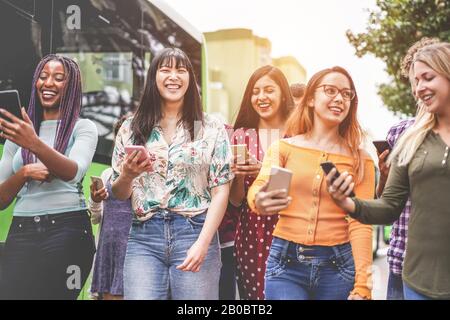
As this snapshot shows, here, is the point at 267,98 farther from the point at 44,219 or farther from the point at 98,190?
the point at 44,219

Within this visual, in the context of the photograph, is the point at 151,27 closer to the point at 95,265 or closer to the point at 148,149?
the point at 148,149

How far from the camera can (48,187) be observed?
9.12 feet

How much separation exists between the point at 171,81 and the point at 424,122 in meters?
1.10

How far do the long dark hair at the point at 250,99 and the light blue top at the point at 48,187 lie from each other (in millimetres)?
748

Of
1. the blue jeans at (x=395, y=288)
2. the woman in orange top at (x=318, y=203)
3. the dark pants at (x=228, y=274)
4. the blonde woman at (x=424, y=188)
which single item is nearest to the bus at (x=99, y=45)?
the woman in orange top at (x=318, y=203)

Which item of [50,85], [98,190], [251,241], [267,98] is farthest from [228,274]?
[50,85]

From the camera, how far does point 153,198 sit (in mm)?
2617

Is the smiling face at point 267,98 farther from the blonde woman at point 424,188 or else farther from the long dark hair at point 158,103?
the blonde woman at point 424,188

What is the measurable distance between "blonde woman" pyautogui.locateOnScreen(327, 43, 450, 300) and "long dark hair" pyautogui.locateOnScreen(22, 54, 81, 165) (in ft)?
4.18

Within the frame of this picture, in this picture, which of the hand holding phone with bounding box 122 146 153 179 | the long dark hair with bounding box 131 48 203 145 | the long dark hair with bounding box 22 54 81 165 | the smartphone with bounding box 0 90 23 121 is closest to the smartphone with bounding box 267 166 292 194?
the long dark hair with bounding box 131 48 203 145

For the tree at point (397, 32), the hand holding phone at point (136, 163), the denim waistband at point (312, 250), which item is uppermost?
the tree at point (397, 32)

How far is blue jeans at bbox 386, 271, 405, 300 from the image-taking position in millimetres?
2604

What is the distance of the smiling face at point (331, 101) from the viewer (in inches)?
102

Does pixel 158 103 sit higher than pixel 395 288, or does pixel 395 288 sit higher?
pixel 158 103
